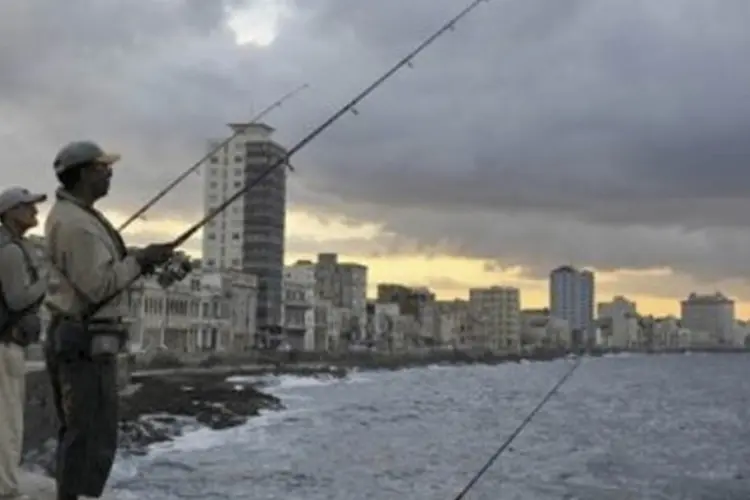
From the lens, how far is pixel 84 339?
506 cm

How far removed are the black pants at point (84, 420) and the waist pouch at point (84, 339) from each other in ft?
0.12

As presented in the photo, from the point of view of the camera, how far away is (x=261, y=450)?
3156 cm

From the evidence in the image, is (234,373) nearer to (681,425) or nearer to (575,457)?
(681,425)

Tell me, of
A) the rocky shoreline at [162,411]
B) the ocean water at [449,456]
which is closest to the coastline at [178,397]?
the rocky shoreline at [162,411]

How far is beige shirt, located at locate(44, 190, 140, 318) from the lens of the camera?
16.2ft

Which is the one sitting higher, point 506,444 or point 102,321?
point 102,321

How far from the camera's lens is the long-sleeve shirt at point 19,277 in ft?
20.4

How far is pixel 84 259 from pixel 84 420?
76 cm

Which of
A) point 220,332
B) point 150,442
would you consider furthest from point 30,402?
point 220,332

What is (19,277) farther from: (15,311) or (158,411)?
(158,411)

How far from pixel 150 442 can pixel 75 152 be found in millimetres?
29281

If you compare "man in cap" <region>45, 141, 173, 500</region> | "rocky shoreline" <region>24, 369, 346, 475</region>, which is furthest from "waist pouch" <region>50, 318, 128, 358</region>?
"rocky shoreline" <region>24, 369, 346, 475</region>

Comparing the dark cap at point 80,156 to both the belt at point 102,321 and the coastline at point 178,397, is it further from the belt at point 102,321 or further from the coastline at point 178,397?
the coastline at point 178,397

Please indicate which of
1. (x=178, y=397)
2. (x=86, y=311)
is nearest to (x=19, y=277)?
(x=86, y=311)
